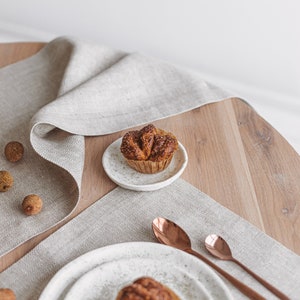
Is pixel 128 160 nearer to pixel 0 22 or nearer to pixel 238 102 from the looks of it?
pixel 238 102

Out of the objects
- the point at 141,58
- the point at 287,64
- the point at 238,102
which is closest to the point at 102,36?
the point at 287,64

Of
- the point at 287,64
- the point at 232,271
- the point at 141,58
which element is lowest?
the point at 287,64

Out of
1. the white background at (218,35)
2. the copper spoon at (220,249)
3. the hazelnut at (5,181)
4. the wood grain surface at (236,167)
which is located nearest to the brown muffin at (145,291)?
the copper spoon at (220,249)

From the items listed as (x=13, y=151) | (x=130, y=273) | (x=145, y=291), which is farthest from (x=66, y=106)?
(x=145, y=291)

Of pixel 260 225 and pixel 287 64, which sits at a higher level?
pixel 260 225

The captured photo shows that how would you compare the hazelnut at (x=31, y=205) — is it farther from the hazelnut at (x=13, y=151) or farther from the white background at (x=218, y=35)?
the white background at (x=218, y=35)

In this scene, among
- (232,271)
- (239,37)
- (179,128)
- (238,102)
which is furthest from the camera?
(239,37)

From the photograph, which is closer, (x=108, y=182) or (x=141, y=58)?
(x=108, y=182)
